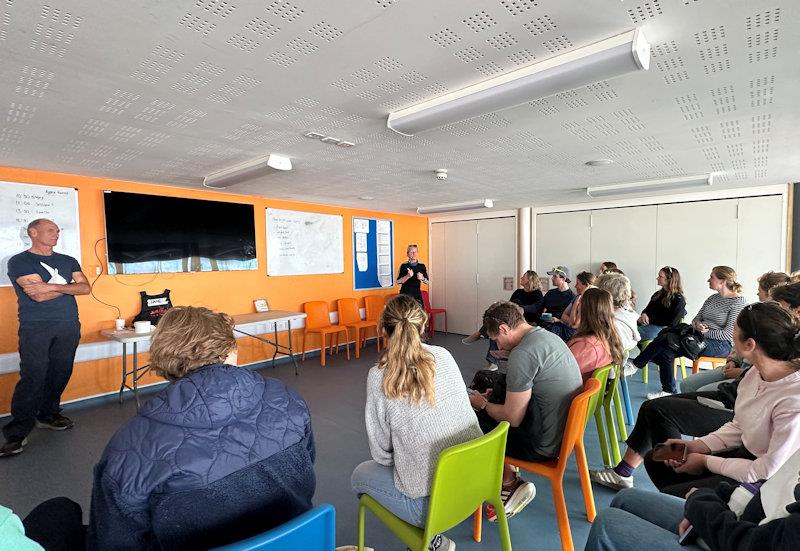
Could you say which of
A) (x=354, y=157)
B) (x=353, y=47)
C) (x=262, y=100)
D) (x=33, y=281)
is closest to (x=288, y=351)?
(x=33, y=281)

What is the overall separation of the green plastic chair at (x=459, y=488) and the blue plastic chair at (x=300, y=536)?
404 mm

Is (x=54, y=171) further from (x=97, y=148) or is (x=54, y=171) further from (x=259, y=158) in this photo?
(x=259, y=158)

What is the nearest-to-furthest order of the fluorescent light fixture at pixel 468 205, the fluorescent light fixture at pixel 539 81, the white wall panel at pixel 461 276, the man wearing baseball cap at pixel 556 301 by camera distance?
the fluorescent light fixture at pixel 539 81, the man wearing baseball cap at pixel 556 301, the fluorescent light fixture at pixel 468 205, the white wall panel at pixel 461 276

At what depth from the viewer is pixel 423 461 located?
147 cm

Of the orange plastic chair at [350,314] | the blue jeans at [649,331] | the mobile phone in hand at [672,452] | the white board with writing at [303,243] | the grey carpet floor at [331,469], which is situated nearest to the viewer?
the mobile phone in hand at [672,452]

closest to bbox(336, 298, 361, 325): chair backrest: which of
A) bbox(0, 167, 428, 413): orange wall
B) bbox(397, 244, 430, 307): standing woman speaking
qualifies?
bbox(0, 167, 428, 413): orange wall

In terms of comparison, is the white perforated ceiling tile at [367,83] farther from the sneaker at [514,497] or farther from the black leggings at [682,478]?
the sneaker at [514,497]

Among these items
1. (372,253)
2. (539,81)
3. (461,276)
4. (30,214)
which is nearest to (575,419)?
(539,81)

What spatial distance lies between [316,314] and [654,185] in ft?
14.6

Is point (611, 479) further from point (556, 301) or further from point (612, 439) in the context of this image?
point (556, 301)

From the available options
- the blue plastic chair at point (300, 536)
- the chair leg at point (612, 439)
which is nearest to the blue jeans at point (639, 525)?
the blue plastic chair at point (300, 536)

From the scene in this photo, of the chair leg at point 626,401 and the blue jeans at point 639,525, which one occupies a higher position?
the blue jeans at point 639,525

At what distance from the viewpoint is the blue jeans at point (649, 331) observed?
439 centimetres

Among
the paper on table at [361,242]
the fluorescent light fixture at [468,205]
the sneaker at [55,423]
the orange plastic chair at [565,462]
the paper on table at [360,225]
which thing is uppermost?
the fluorescent light fixture at [468,205]
